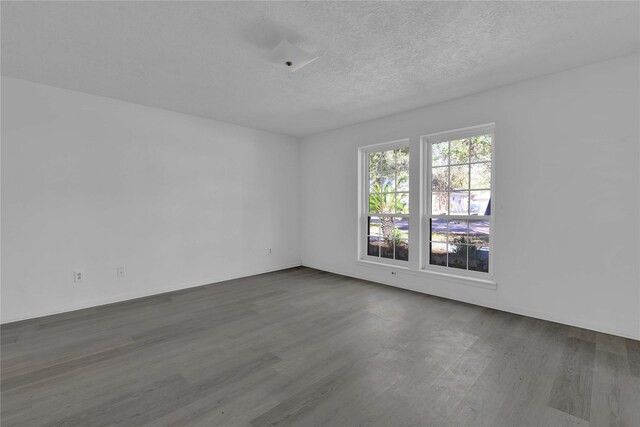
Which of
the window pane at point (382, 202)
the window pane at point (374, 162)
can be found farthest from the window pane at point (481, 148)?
the window pane at point (374, 162)

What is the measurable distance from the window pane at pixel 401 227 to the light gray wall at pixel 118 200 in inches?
95.9

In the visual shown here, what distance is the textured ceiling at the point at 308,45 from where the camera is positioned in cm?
208

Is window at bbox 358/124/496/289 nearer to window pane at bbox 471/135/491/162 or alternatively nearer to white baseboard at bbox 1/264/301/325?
window pane at bbox 471/135/491/162

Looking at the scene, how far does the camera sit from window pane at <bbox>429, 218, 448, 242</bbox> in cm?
405

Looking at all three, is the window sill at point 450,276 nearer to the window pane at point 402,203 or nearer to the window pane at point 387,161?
the window pane at point 402,203

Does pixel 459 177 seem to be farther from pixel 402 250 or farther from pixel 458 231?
pixel 402 250

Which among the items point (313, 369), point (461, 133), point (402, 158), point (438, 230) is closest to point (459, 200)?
point (438, 230)

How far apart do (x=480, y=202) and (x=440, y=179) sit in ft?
2.07

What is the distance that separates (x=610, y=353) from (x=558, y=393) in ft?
3.31

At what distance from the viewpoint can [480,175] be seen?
3.71 meters

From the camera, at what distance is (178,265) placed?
4414mm

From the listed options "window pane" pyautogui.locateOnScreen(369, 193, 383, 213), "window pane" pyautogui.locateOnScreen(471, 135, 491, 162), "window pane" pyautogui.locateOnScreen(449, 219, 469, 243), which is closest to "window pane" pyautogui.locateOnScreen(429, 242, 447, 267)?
"window pane" pyautogui.locateOnScreen(449, 219, 469, 243)

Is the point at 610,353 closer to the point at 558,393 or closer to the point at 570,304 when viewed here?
the point at 570,304

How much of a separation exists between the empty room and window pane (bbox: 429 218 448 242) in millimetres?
34
